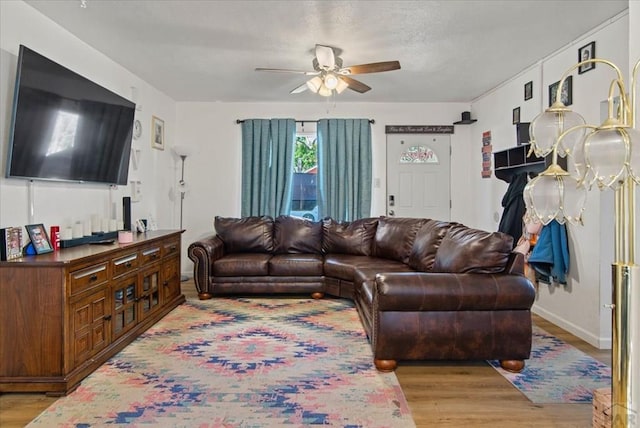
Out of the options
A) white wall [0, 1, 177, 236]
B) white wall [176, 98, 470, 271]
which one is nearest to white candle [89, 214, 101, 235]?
white wall [0, 1, 177, 236]

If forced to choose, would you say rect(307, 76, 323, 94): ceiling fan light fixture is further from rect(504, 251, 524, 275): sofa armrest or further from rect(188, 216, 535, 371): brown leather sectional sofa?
rect(504, 251, 524, 275): sofa armrest

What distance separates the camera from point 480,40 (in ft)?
11.3

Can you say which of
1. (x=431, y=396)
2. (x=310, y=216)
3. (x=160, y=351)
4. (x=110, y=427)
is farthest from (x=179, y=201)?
(x=431, y=396)

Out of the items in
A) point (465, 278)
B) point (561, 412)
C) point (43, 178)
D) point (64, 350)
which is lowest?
point (561, 412)

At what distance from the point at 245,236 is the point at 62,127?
2428 millimetres

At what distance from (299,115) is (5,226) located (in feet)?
12.8

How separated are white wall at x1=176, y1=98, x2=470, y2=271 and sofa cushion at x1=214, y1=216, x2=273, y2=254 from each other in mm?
809

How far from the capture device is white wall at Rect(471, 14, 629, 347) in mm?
3080

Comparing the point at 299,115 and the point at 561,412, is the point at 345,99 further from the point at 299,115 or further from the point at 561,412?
the point at 561,412

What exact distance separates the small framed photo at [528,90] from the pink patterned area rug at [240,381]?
2909 millimetres

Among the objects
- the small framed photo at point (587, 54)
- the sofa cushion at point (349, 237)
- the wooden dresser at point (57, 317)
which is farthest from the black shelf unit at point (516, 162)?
the wooden dresser at point (57, 317)

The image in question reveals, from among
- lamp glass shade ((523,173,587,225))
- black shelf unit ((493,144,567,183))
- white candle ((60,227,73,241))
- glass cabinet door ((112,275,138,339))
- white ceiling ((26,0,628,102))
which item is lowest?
glass cabinet door ((112,275,138,339))

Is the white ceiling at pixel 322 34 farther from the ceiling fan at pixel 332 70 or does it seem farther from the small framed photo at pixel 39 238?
the small framed photo at pixel 39 238

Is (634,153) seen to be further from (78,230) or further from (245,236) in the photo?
(245,236)
